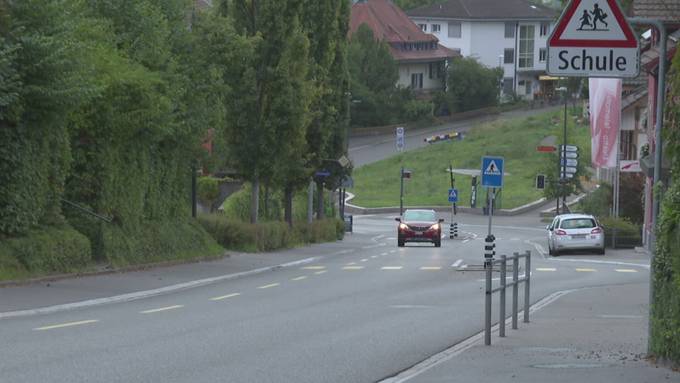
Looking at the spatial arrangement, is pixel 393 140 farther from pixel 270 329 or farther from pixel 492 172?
pixel 270 329

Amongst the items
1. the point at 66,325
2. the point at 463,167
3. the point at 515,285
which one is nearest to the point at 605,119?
the point at 515,285

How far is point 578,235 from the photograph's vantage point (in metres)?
46.5

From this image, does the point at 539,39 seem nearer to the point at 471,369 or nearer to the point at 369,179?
the point at 369,179

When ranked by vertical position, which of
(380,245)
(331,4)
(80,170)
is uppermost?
(331,4)

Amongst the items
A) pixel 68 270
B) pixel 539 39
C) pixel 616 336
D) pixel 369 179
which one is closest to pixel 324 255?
pixel 68 270

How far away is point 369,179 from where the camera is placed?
103 m

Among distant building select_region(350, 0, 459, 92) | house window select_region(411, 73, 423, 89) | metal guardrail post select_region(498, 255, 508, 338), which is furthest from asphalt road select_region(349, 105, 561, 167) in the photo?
metal guardrail post select_region(498, 255, 508, 338)

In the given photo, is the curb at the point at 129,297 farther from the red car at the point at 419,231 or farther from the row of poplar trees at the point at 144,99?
the red car at the point at 419,231

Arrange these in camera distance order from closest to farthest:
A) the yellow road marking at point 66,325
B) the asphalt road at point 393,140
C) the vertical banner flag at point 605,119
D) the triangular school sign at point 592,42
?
the triangular school sign at point 592,42 < the yellow road marking at point 66,325 < the vertical banner flag at point 605,119 < the asphalt road at point 393,140

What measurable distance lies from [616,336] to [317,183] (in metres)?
39.9

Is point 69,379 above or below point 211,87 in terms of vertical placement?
below

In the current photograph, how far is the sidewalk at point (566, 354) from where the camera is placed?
12625 mm

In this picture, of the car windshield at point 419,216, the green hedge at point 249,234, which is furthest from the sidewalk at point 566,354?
the car windshield at point 419,216

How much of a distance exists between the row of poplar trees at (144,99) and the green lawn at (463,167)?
46987 mm
